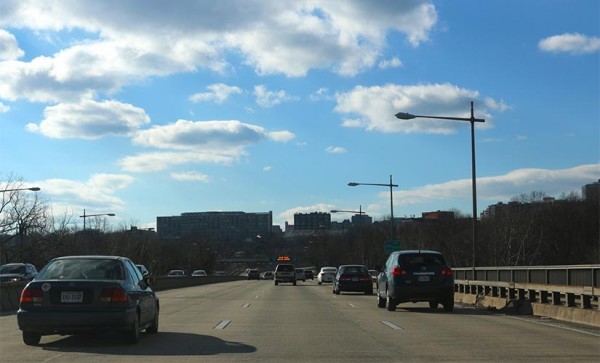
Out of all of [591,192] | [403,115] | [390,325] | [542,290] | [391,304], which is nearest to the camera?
[390,325]

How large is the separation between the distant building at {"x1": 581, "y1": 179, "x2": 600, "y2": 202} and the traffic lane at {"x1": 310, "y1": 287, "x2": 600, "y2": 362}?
9015 centimetres

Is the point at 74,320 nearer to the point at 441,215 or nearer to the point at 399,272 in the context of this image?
the point at 399,272

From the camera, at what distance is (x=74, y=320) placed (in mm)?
11727

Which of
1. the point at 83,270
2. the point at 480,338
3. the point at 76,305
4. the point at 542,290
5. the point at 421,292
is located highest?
the point at 83,270

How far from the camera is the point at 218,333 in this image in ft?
49.0

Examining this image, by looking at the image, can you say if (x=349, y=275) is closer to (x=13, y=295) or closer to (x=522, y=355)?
(x=13, y=295)

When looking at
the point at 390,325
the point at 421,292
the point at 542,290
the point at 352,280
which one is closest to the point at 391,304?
the point at 421,292

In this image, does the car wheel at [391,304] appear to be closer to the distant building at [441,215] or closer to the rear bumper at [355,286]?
the rear bumper at [355,286]

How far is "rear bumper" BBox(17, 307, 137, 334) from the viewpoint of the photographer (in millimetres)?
11734

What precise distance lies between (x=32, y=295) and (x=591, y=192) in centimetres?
10740

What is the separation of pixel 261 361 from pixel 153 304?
4.40 metres

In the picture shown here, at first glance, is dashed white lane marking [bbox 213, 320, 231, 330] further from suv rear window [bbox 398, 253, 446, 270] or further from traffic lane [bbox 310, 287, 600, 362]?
suv rear window [bbox 398, 253, 446, 270]

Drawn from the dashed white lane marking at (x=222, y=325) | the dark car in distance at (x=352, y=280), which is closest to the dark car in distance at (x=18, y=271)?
the dark car in distance at (x=352, y=280)

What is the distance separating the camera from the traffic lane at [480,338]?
11281 mm
